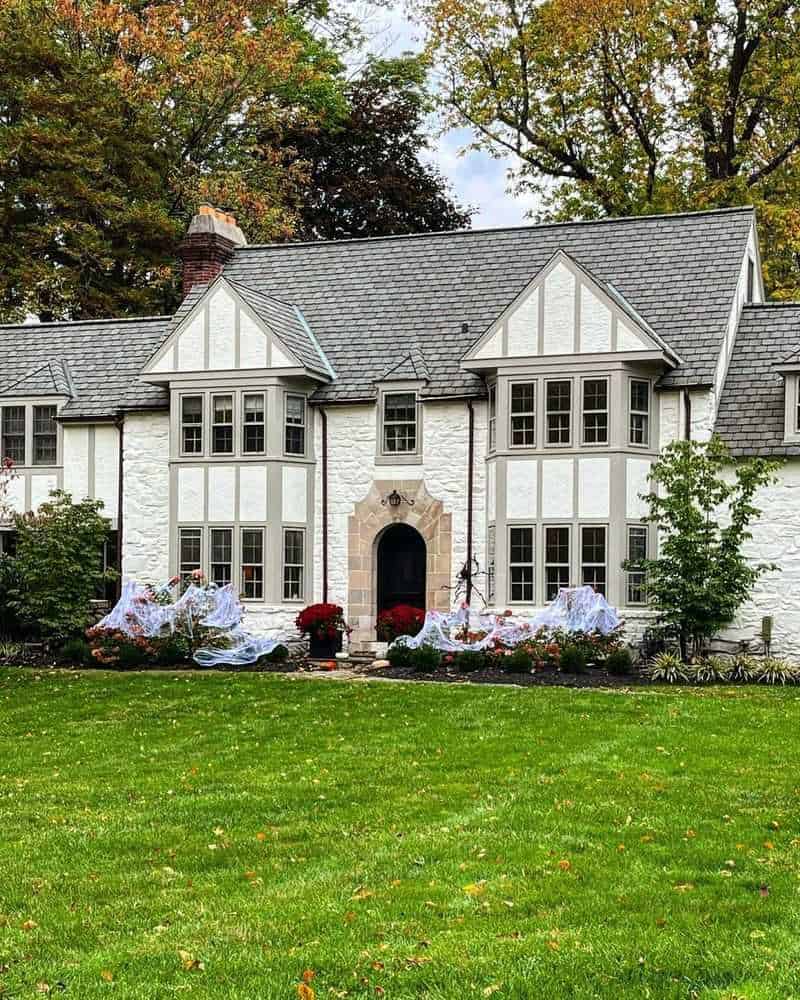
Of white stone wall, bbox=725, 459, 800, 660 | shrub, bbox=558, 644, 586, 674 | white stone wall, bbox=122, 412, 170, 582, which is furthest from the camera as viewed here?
white stone wall, bbox=122, 412, 170, 582

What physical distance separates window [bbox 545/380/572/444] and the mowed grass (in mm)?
8338

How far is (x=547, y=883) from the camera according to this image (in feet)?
28.1

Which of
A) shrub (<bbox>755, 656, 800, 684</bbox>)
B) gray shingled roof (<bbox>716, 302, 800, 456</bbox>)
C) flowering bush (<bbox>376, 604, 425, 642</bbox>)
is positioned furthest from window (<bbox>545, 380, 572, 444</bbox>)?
shrub (<bbox>755, 656, 800, 684</bbox>)


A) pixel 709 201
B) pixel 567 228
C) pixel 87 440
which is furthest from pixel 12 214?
pixel 709 201

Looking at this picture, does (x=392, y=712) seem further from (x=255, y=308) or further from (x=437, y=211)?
(x=437, y=211)

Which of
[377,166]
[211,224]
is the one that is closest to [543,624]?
[211,224]

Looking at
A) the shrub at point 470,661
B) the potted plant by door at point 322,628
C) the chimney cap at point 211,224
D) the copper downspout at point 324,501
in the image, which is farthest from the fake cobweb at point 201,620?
the chimney cap at point 211,224

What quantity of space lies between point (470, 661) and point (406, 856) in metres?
12.9

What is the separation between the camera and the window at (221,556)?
2627 cm

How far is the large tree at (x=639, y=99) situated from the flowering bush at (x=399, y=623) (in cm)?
1492

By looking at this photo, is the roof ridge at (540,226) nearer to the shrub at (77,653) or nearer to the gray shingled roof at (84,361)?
the gray shingled roof at (84,361)

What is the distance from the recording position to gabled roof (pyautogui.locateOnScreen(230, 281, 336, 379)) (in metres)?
25.8

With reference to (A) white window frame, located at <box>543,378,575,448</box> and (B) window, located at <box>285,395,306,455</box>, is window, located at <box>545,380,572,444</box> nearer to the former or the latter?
(A) white window frame, located at <box>543,378,575,448</box>

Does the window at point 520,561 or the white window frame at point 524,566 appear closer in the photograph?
the white window frame at point 524,566
